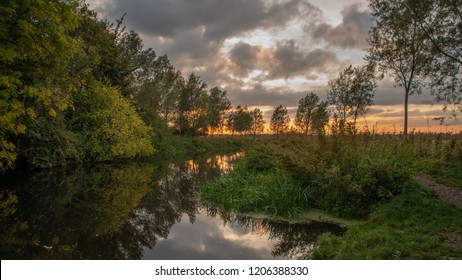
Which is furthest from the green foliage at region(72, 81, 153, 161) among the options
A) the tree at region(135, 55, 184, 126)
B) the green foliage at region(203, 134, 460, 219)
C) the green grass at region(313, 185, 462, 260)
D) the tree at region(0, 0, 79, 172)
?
the green grass at region(313, 185, 462, 260)

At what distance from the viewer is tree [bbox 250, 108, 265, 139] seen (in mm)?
97250

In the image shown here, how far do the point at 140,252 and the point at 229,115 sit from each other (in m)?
86.6

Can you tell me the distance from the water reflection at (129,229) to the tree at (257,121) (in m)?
82.8

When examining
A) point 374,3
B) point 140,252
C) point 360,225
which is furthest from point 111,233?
point 374,3

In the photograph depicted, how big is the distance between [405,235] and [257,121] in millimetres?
91017

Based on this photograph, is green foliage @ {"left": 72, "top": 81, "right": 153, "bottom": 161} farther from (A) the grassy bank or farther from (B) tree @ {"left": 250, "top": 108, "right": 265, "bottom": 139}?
(B) tree @ {"left": 250, "top": 108, "right": 265, "bottom": 139}

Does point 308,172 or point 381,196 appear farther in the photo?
point 308,172

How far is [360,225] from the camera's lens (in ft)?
26.8

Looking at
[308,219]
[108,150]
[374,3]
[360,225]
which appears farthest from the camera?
[108,150]

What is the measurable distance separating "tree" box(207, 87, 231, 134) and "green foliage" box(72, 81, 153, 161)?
4516cm

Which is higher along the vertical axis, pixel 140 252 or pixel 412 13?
pixel 412 13

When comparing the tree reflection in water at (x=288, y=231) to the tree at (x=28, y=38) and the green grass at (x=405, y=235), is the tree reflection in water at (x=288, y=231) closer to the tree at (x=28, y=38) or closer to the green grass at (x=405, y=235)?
the green grass at (x=405, y=235)

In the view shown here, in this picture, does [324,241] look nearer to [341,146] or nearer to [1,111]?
[341,146]

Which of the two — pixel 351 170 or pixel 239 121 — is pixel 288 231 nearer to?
pixel 351 170
